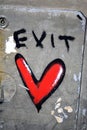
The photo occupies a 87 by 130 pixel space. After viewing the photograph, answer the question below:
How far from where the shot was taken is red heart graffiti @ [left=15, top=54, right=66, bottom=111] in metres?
4.01

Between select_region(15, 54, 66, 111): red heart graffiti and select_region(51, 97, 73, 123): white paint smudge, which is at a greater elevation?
select_region(15, 54, 66, 111): red heart graffiti

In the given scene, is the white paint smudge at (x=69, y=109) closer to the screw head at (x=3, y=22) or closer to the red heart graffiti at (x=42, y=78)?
the red heart graffiti at (x=42, y=78)

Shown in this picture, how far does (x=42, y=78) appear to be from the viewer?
402 cm

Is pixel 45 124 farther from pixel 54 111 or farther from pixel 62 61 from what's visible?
pixel 62 61

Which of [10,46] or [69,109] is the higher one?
[10,46]

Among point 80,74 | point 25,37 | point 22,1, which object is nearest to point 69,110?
point 80,74

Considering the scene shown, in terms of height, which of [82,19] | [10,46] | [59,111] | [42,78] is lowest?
[59,111]

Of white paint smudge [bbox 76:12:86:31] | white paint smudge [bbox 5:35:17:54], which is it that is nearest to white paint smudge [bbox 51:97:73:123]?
white paint smudge [bbox 5:35:17:54]

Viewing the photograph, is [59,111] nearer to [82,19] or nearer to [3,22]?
[82,19]

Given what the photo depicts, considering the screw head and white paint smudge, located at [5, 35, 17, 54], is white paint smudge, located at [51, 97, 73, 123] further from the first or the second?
the screw head

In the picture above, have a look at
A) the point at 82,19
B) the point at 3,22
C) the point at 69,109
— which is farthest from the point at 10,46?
the point at 69,109

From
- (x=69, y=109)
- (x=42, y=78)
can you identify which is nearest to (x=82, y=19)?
(x=42, y=78)

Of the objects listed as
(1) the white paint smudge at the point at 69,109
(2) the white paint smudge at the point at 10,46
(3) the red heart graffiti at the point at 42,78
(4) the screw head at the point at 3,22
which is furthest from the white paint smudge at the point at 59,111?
(4) the screw head at the point at 3,22

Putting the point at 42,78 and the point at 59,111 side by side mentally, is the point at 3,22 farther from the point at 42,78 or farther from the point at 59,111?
the point at 59,111
